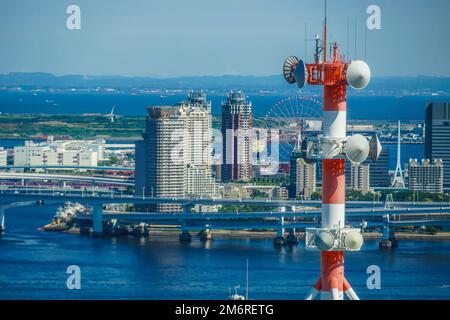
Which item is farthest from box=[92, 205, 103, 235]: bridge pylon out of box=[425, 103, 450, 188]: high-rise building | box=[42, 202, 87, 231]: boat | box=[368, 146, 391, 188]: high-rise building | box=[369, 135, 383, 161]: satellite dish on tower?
box=[369, 135, 383, 161]: satellite dish on tower

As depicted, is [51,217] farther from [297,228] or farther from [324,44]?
[324,44]

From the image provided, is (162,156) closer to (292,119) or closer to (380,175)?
(380,175)

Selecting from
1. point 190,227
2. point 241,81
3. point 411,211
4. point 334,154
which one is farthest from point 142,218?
point 241,81

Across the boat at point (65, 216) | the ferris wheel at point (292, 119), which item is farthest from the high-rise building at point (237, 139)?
the boat at point (65, 216)

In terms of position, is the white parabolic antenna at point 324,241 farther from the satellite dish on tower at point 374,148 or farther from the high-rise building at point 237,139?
the high-rise building at point 237,139

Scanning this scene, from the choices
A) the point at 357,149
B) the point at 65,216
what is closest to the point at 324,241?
the point at 357,149

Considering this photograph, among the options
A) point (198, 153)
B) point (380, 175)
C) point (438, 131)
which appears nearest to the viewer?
point (198, 153)

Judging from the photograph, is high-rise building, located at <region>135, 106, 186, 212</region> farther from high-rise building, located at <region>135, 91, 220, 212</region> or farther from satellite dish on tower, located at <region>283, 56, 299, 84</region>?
satellite dish on tower, located at <region>283, 56, 299, 84</region>

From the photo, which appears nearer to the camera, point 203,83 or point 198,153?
point 198,153
